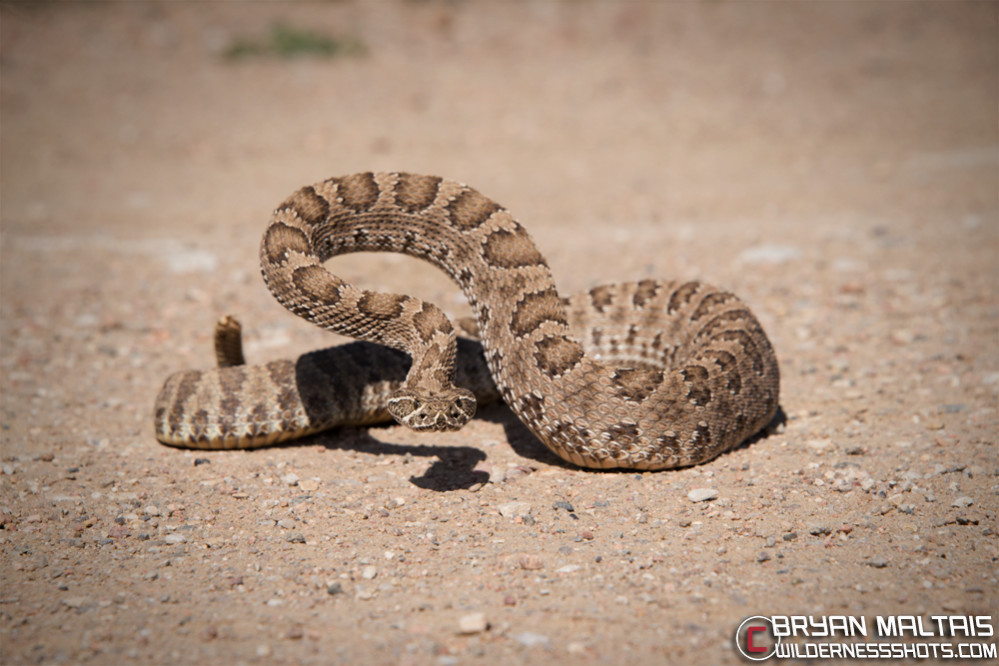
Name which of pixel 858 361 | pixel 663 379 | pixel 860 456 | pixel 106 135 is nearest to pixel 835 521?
pixel 860 456

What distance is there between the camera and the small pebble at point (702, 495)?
7.91 meters

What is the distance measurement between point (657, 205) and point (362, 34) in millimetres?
13108

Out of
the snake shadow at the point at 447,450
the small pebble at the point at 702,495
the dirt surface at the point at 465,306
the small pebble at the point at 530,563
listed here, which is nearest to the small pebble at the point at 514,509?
the dirt surface at the point at 465,306

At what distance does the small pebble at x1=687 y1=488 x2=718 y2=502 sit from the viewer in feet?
26.0

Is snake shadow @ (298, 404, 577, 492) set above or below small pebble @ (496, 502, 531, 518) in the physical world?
above

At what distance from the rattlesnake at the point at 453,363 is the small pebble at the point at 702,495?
20.7 inches

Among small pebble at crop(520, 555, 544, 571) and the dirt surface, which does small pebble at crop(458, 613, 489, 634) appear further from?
small pebble at crop(520, 555, 544, 571)

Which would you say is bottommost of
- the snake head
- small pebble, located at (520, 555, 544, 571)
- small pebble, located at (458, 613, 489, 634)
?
small pebble, located at (458, 613, 489, 634)

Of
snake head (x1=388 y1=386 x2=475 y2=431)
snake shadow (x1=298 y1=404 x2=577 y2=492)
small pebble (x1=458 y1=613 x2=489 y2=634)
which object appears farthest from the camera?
snake shadow (x1=298 y1=404 x2=577 y2=492)

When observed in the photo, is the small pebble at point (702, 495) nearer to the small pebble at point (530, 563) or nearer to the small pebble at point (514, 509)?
the small pebble at point (514, 509)

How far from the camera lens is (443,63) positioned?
2484cm

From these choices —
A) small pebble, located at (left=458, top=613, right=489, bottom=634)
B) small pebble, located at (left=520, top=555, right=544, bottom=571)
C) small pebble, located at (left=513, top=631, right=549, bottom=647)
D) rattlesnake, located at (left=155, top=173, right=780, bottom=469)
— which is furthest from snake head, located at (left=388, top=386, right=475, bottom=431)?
small pebble, located at (left=513, top=631, right=549, bottom=647)

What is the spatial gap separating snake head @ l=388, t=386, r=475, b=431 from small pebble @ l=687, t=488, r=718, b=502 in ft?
6.93

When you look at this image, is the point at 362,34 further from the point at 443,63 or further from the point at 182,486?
the point at 182,486
